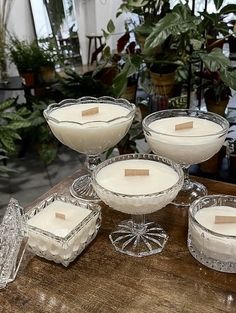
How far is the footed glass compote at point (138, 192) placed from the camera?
748 mm

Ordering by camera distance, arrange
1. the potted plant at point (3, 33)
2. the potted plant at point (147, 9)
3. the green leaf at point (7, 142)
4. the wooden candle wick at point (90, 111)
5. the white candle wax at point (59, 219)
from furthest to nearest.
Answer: the potted plant at point (3, 33) → the green leaf at point (7, 142) → the potted plant at point (147, 9) → the wooden candle wick at point (90, 111) → the white candle wax at point (59, 219)

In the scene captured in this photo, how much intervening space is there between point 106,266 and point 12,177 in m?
2.28

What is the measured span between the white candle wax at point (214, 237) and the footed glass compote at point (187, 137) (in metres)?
0.18

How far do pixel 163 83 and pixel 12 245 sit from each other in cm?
122

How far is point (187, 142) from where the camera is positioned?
917 mm

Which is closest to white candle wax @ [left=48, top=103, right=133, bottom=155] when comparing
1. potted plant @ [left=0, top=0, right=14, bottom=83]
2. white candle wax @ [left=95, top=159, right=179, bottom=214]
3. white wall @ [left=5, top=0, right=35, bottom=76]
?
white candle wax @ [left=95, top=159, right=179, bottom=214]

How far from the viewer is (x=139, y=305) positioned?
0.67m

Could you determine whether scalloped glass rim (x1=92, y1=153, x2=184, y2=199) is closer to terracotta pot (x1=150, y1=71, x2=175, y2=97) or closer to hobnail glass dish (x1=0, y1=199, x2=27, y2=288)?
hobnail glass dish (x1=0, y1=199, x2=27, y2=288)

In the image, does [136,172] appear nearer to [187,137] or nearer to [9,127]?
[187,137]

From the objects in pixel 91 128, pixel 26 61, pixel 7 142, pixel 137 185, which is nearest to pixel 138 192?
pixel 137 185

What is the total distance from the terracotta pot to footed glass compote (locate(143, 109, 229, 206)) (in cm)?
66

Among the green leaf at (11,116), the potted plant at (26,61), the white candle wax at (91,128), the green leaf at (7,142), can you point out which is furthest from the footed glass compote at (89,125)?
the potted plant at (26,61)

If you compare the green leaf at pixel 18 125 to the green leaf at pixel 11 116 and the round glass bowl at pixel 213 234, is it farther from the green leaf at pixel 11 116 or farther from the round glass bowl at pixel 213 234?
the round glass bowl at pixel 213 234

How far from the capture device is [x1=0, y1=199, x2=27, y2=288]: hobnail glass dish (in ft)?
2.48
